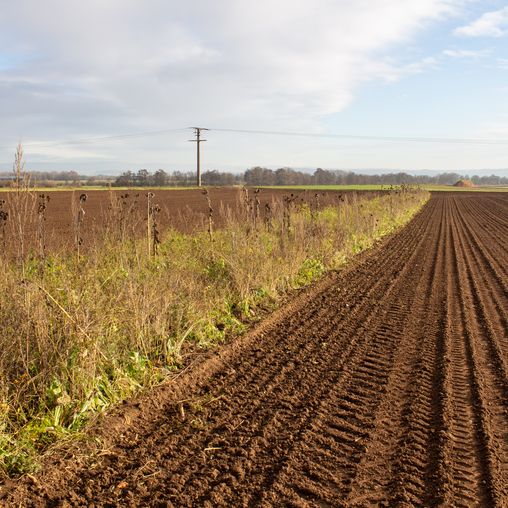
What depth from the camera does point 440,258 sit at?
1625 cm

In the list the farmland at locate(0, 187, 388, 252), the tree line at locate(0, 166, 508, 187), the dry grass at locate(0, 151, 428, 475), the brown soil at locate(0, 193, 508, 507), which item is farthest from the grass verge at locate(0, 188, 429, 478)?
the tree line at locate(0, 166, 508, 187)

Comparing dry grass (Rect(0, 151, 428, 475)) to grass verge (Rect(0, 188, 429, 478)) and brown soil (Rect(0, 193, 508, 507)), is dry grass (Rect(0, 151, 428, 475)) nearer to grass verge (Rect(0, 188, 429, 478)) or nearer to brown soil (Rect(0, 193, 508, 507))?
grass verge (Rect(0, 188, 429, 478))

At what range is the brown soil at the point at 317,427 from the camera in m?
3.85

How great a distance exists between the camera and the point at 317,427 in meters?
4.88

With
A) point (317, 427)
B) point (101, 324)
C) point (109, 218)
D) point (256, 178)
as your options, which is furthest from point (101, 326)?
point (256, 178)

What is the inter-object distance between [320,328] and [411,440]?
12.1 feet

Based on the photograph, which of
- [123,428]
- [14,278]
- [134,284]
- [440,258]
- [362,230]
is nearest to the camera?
[123,428]

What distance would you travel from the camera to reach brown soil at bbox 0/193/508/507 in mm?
3850

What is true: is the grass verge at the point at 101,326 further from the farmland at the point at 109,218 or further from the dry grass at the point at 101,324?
the farmland at the point at 109,218

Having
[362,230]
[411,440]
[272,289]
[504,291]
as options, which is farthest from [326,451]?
[362,230]

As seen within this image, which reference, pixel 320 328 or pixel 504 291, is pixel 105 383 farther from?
pixel 504 291

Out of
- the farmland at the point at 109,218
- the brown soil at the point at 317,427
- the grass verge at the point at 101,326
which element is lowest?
the brown soil at the point at 317,427

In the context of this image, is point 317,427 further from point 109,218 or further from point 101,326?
point 109,218

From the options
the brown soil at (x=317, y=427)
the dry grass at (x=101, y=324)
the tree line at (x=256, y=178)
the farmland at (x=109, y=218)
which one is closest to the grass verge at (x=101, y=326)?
the dry grass at (x=101, y=324)
